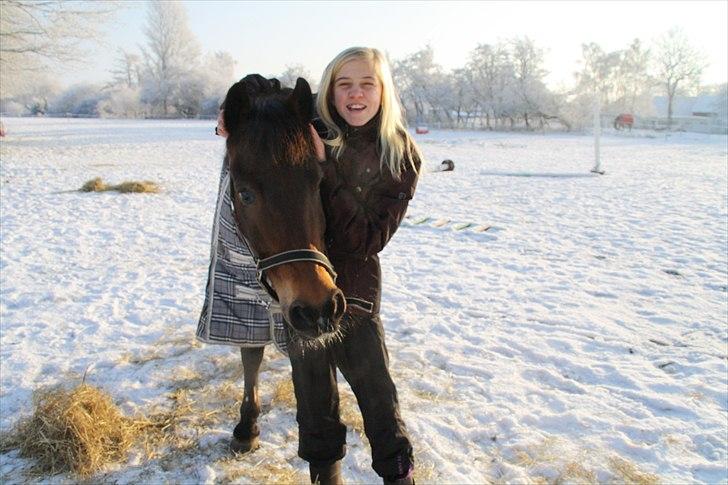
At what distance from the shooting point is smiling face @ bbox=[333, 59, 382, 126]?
1.84 m

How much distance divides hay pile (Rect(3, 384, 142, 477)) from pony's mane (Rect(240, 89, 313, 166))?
1.81m

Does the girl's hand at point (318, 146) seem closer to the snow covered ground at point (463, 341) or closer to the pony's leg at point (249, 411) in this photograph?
the pony's leg at point (249, 411)

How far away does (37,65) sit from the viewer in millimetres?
20609

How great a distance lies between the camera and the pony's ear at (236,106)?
5.26 feet

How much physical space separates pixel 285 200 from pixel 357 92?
569 mm

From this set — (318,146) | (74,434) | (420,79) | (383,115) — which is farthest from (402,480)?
(420,79)

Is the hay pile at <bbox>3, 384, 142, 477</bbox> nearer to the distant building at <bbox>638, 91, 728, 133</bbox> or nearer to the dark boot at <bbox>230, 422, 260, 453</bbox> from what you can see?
the dark boot at <bbox>230, 422, 260, 453</bbox>

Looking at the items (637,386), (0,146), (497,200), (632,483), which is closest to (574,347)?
(637,386)

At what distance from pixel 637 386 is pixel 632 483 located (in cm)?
108

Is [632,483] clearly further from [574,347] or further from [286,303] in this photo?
[286,303]

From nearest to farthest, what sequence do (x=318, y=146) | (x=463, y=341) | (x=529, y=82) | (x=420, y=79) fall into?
(x=318, y=146) → (x=463, y=341) → (x=529, y=82) → (x=420, y=79)

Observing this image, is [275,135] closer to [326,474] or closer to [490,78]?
[326,474]

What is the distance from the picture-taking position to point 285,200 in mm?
1552

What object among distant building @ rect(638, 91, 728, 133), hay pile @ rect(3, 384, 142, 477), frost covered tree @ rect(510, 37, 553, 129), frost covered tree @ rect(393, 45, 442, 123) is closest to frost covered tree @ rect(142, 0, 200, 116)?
frost covered tree @ rect(393, 45, 442, 123)
